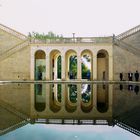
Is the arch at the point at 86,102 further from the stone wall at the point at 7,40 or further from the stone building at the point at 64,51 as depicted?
the stone wall at the point at 7,40

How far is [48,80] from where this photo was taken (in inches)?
1751

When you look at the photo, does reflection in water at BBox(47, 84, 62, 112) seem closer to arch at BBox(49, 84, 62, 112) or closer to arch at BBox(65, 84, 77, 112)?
arch at BBox(49, 84, 62, 112)

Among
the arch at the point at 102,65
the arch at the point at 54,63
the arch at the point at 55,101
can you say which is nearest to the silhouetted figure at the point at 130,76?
the arch at the point at 102,65

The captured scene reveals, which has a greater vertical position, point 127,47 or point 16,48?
point 16,48

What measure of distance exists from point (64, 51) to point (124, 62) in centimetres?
745

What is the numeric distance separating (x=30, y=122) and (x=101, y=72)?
38089 millimetres

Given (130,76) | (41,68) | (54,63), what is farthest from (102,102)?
(54,63)

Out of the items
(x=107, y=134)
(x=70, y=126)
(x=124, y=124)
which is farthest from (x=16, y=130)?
(x=124, y=124)

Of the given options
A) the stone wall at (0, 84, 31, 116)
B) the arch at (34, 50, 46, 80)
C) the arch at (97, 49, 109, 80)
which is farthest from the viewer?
the arch at (34, 50, 46, 80)

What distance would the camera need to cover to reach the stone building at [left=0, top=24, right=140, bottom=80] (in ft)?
140

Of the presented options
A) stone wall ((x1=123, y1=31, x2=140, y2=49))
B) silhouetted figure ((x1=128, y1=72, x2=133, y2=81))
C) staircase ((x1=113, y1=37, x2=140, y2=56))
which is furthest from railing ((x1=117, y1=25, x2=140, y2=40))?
silhouetted figure ((x1=128, y1=72, x2=133, y2=81))

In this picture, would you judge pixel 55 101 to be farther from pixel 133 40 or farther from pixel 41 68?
pixel 41 68

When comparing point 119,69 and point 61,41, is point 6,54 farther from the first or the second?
point 119,69

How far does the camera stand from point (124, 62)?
4297 cm
